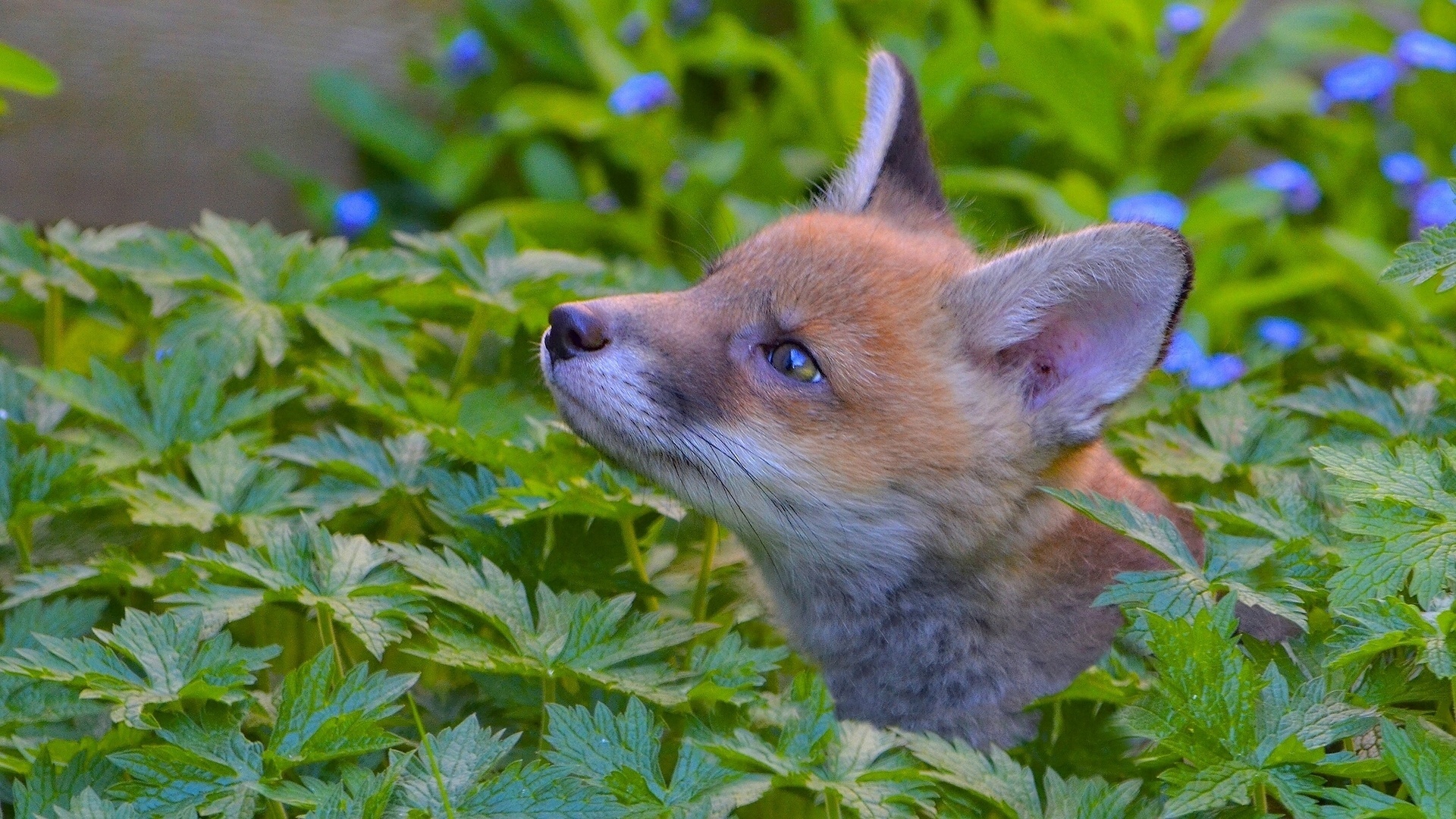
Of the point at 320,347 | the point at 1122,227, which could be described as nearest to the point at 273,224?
the point at 320,347

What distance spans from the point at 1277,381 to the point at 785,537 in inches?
65.1

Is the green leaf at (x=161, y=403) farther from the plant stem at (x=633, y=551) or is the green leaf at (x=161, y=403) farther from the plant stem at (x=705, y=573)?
the plant stem at (x=705, y=573)

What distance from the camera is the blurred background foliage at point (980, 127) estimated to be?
6.21 metres

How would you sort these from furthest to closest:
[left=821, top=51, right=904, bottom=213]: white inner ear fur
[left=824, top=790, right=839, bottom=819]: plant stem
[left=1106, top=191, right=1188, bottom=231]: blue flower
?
[left=1106, top=191, right=1188, bottom=231]: blue flower, [left=821, top=51, right=904, bottom=213]: white inner ear fur, [left=824, top=790, right=839, bottom=819]: plant stem

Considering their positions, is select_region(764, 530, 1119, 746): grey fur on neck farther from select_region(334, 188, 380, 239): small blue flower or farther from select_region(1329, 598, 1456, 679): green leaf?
select_region(334, 188, 380, 239): small blue flower

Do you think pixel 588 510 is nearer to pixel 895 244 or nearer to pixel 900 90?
pixel 895 244

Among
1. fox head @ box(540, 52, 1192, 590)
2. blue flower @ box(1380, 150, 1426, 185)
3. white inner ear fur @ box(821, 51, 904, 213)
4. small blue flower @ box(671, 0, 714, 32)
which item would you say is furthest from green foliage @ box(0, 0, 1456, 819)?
small blue flower @ box(671, 0, 714, 32)

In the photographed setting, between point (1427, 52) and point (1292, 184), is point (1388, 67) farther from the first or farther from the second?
point (1292, 184)

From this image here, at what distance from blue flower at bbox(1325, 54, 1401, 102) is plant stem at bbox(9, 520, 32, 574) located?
581cm

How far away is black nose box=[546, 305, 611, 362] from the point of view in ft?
9.87

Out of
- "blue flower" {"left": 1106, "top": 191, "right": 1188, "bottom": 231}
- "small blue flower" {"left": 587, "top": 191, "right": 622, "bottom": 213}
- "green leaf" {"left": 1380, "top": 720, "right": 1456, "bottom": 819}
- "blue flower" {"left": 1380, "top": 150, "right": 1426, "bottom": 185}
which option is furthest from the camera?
"small blue flower" {"left": 587, "top": 191, "right": 622, "bottom": 213}

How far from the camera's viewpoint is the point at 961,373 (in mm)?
3166

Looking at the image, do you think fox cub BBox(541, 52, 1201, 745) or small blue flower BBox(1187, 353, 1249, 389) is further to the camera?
small blue flower BBox(1187, 353, 1249, 389)

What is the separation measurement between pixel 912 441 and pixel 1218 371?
5.60 ft
